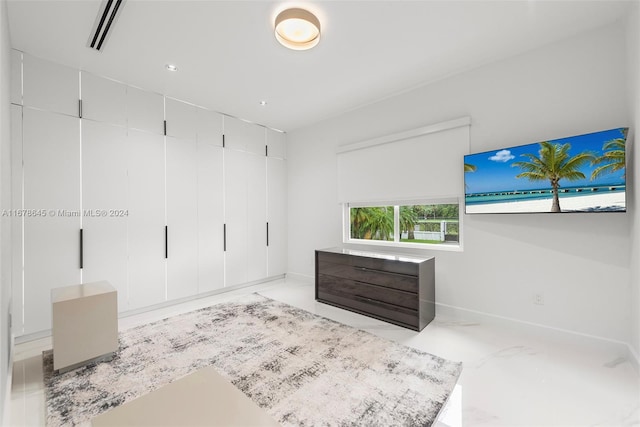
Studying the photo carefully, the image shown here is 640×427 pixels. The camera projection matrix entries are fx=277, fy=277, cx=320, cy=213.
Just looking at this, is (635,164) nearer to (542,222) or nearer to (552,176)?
(552,176)

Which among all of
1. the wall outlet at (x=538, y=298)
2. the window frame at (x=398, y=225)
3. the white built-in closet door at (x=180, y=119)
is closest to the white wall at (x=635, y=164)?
the wall outlet at (x=538, y=298)

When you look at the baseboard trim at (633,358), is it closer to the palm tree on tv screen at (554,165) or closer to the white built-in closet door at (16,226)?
the palm tree on tv screen at (554,165)

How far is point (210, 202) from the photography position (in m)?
4.36

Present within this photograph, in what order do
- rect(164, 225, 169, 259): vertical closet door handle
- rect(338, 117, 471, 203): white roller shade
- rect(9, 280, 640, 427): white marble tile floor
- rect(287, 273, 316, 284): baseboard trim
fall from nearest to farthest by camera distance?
rect(9, 280, 640, 427): white marble tile floor < rect(338, 117, 471, 203): white roller shade < rect(164, 225, 169, 259): vertical closet door handle < rect(287, 273, 316, 284): baseboard trim

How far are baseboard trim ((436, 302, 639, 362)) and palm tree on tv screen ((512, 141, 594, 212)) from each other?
46.8 inches

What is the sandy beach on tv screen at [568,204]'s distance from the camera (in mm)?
2311

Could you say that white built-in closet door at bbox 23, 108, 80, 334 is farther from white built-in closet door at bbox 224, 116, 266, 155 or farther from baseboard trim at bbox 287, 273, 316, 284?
baseboard trim at bbox 287, 273, 316, 284

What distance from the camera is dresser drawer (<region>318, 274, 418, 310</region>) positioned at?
3107mm

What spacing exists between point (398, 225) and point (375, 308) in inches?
50.7

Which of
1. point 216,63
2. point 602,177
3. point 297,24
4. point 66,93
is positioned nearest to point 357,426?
point 602,177

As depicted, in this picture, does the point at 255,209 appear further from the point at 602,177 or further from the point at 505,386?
the point at 602,177

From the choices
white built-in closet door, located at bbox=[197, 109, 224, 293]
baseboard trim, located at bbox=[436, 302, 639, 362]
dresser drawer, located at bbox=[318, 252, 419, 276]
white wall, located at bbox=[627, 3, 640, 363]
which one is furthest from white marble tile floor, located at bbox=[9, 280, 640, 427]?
white built-in closet door, located at bbox=[197, 109, 224, 293]

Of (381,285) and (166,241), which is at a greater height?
(166,241)

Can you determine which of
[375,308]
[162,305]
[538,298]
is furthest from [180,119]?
[538,298]
